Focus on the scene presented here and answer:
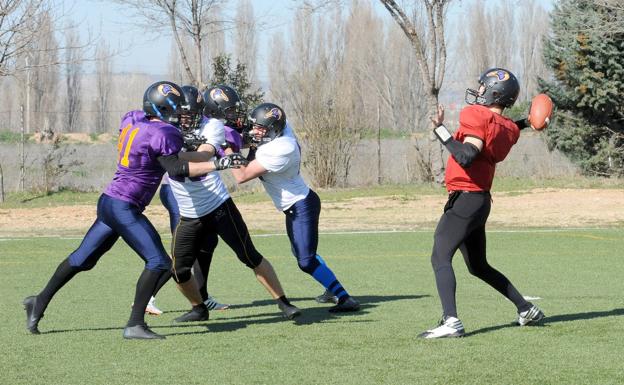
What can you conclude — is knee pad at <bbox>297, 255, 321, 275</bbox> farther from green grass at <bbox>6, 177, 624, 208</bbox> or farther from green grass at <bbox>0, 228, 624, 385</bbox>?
green grass at <bbox>6, 177, 624, 208</bbox>

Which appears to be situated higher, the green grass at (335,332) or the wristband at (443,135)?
the wristband at (443,135)

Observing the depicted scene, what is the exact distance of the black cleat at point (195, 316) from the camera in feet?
28.1

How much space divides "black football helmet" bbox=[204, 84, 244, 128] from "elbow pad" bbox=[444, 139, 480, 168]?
7.69ft

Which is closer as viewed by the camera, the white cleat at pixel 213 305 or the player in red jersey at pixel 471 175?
the player in red jersey at pixel 471 175

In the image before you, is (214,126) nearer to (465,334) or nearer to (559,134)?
(465,334)

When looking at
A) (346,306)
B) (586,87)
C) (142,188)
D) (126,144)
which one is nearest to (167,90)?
(126,144)

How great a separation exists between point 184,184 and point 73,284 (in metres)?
3.08

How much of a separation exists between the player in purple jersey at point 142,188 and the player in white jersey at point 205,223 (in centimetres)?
61

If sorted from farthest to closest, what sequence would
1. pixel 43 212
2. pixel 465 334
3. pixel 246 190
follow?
pixel 246 190 → pixel 43 212 → pixel 465 334

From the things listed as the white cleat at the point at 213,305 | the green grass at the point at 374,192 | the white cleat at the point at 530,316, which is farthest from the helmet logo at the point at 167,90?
the green grass at the point at 374,192

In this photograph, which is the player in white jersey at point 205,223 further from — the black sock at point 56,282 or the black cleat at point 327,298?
the black cleat at point 327,298

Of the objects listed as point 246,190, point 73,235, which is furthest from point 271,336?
point 246,190

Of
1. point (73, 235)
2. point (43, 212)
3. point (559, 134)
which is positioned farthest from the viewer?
point (559, 134)

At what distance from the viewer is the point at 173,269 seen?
327 inches
